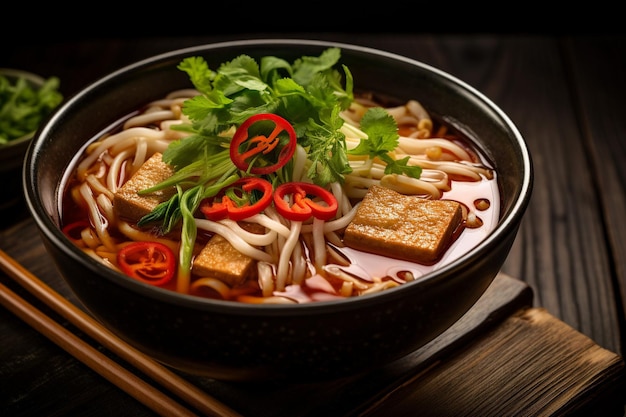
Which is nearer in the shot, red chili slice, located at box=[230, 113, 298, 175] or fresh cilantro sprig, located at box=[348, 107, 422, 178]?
red chili slice, located at box=[230, 113, 298, 175]

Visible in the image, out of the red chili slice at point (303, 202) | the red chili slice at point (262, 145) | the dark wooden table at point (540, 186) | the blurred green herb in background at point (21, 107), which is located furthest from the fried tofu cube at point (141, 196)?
the blurred green herb in background at point (21, 107)

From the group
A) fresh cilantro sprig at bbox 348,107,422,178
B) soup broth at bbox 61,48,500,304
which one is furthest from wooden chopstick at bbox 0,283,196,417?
fresh cilantro sprig at bbox 348,107,422,178

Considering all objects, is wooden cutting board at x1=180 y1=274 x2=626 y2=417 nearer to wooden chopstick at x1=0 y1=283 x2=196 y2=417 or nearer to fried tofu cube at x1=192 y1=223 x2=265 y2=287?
wooden chopstick at x1=0 y1=283 x2=196 y2=417

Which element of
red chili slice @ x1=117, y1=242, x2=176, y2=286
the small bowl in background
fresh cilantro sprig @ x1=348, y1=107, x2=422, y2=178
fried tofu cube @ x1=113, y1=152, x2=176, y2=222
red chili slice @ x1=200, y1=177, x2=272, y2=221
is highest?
fresh cilantro sprig @ x1=348, y1=107, x2=422, y2=178

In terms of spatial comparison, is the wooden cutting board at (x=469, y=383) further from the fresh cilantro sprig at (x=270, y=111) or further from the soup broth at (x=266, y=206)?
the fresh cilantro sprig at (x=270, y=111)

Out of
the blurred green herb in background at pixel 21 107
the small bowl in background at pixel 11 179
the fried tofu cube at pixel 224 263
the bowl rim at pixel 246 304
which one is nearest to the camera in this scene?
the bowl rim at pixel 246 304
